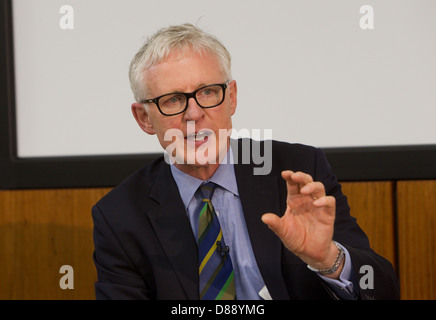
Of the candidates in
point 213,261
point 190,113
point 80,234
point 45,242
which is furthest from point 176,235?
point 45,242

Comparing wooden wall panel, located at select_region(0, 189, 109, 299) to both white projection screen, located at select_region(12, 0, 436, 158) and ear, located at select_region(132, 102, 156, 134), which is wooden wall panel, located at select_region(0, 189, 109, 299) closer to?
white projection screen, located at select_region(12, 0, 436, 158)

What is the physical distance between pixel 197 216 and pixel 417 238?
1151 millimetres

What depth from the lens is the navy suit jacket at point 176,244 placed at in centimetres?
151

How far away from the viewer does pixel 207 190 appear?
1.61 metres

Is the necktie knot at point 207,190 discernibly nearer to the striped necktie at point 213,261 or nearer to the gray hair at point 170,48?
the striped necktie at point 213,261

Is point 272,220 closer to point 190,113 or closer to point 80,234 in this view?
point 190,113

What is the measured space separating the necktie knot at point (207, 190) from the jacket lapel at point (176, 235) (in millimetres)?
75

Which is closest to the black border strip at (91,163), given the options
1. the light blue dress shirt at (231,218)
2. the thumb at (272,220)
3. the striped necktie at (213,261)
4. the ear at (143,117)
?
the ear at (143,117)

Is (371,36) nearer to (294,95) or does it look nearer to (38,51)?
(294,95)

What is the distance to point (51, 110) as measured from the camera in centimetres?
235

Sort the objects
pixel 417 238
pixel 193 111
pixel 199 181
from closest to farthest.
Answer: pixel 193 111, pixel 199 181, pixel 417 238

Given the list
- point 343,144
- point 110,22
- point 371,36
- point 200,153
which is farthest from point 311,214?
point 110,22
